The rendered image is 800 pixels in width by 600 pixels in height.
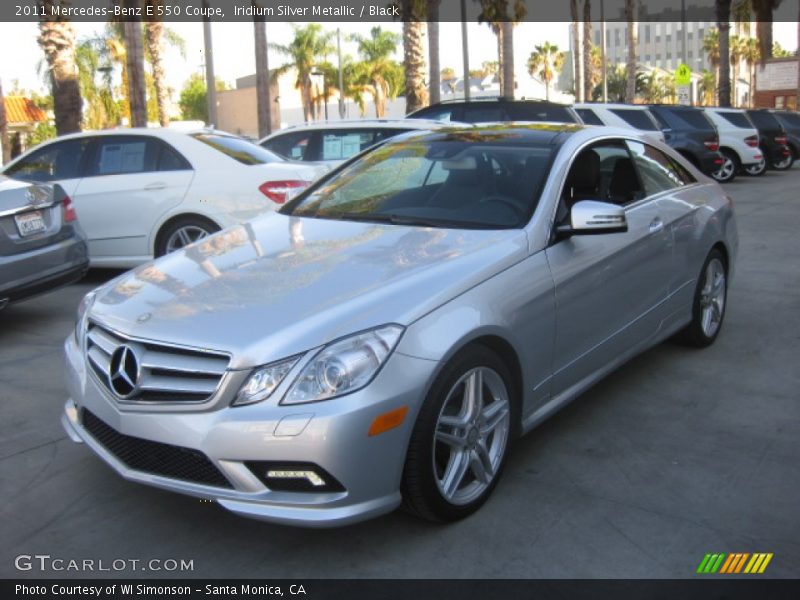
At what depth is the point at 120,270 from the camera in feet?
29.8

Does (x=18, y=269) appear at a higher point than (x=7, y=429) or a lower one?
higher

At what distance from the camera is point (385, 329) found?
3127mm

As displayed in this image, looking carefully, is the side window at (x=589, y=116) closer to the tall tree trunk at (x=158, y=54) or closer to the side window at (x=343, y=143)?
the side window at (x=343, y=143)

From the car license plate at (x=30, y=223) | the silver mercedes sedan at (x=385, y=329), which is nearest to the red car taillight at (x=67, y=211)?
the car license plate at (x=30, y=223)

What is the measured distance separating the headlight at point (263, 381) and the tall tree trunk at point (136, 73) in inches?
644

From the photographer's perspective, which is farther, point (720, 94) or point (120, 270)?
point (720, 94)

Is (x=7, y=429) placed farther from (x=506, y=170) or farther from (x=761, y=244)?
(x=761, y=244)

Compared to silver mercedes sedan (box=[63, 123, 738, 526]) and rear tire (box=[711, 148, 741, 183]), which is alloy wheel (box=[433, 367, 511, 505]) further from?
rear tire (box=[711, 148, 741, 183])

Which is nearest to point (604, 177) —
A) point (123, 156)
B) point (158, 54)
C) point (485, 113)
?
point (123, 156)

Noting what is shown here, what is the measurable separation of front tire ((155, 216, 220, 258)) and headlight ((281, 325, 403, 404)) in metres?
5.30

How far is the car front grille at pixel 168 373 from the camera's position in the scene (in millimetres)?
3061
